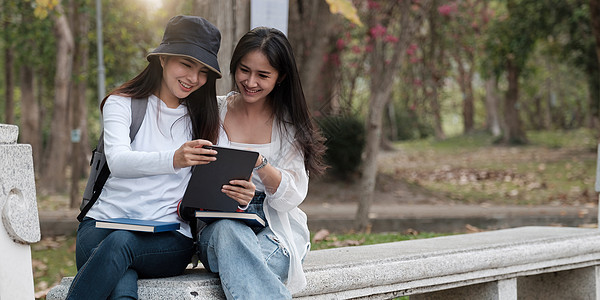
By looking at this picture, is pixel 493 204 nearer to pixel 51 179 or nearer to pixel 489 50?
pixel 489 50

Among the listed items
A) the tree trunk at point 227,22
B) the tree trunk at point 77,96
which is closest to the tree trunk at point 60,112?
the tree trunk at point 77,96

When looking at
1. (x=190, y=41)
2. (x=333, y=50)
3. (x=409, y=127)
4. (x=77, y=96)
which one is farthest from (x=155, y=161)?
(x=409, y=127)

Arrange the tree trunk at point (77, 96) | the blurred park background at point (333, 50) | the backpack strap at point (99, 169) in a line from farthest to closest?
the tree trunk at point (77, 96), the blurred park background at point (333, 50), the backpack strap at point (99, 169)

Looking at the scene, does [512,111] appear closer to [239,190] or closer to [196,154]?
[239,190]

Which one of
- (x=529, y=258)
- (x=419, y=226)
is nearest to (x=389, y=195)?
(x=419, y=226)

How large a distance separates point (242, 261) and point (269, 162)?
0.64 metres

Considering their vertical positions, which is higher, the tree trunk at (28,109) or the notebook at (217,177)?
the tree trunk at (28,109)

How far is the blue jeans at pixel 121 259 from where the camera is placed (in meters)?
2.47

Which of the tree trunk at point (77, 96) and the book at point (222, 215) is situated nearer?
Answer: the book at point (222, 215)

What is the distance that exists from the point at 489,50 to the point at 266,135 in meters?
16.9

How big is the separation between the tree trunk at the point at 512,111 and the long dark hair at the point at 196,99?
19.4 metres

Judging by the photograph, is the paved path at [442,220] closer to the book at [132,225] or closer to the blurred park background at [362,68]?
the blurred park background at [362,68]

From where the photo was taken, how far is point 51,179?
1650 centimetres

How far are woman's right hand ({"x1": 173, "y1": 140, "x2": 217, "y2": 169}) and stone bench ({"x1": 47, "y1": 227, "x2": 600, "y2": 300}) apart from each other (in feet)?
1.49
